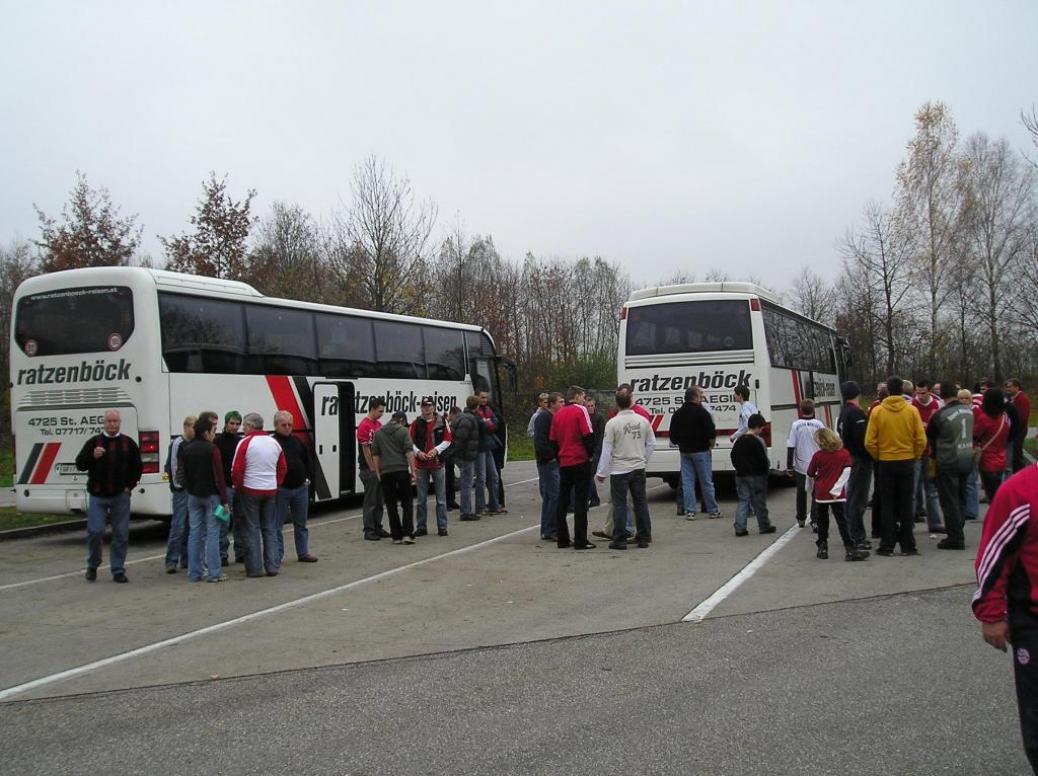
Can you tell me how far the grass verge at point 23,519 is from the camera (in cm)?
1555

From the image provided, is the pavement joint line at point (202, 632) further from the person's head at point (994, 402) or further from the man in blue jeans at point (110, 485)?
the person's head at point (994, 402)

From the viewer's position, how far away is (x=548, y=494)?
1302cm

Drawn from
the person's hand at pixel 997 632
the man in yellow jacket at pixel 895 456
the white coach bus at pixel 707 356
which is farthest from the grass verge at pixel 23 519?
the person's hand at pixel 997 632

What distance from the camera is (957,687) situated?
570 cm

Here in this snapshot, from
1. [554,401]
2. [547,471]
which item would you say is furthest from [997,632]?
[554,401]

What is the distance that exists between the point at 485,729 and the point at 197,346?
1044 cm

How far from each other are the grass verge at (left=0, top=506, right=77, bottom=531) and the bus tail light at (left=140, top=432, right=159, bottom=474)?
12.0 ft

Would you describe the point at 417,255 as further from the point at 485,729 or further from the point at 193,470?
the point at 485,729

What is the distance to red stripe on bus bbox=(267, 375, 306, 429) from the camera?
15.6m

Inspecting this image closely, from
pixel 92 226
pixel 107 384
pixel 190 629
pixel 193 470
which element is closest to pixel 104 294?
pixel 107 384

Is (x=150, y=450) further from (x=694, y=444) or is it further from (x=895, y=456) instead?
(x=895, y=456)

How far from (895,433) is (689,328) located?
7.45 m

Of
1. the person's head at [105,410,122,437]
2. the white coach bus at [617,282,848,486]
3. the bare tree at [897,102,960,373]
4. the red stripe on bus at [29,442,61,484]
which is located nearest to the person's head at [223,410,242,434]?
the person's head at [105,410,122,437]

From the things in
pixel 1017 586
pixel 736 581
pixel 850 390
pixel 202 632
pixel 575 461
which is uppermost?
Result: pixel 850 390
